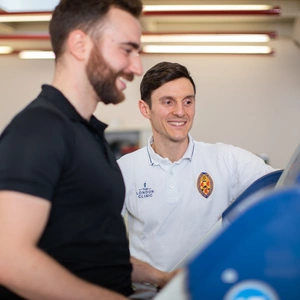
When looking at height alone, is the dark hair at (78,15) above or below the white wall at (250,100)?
above

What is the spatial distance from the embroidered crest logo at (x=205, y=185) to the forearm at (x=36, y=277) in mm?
1031

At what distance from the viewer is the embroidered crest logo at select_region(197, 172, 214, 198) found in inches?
76.0

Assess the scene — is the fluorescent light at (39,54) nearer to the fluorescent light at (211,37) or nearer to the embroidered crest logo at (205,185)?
the fluorescent light at (211,37)

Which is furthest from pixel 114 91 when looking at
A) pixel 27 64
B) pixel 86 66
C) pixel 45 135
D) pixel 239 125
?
pixel 27 64

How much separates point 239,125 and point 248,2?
8.17 ft

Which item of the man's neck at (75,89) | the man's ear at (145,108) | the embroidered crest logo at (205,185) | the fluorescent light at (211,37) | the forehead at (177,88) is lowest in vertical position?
the embroidered crest logo at (205,185)

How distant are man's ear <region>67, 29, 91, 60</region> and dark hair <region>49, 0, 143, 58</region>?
0.05ft

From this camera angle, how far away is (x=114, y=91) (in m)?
1.21

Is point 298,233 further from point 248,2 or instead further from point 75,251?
point 248,2

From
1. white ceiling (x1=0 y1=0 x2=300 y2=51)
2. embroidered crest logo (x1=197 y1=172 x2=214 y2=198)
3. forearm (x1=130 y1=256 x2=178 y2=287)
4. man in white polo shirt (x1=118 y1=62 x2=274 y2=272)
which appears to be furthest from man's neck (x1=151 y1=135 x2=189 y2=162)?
white ceiling (x1=0 y1=0 x2=300 y2=51)

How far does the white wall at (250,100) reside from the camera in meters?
6.66

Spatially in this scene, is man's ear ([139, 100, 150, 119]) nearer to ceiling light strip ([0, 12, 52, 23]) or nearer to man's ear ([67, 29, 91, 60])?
man's ear ([67, 29, 91, 60])

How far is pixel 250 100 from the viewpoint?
6691 mm

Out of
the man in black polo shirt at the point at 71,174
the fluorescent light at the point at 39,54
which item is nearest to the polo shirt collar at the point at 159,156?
the man in black polo shirt at the point at 71,174
